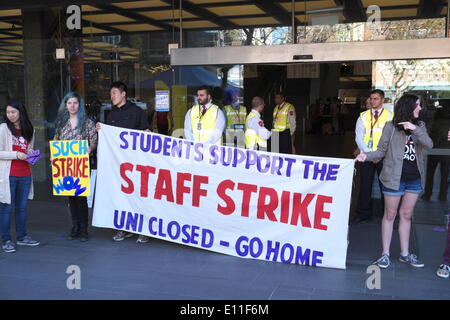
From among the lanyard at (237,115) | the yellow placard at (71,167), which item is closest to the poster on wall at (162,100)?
the lanyard at (237,115)

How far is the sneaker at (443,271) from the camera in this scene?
4.54 meters

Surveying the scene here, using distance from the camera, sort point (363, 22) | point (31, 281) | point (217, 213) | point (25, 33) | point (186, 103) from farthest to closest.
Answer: point (25, 33) < point (186, 103) < point (363, 22) < point (217, 213) < point (31, 281)

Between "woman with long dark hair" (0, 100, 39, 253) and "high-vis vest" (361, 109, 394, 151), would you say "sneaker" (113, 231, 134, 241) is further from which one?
"high-vis vest" (361, 109, 394, 151)

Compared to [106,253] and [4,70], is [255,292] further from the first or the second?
[4,70]

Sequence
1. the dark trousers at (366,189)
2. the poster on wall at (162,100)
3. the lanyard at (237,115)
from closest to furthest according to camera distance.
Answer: the dark trousers at (366,189) < the poster on wall at (162,100) < the lanyard at (237,115)

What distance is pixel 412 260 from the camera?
4883 millimetres

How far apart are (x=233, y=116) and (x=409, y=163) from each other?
14.6ft

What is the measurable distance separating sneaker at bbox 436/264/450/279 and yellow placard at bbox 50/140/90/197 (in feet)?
12.6

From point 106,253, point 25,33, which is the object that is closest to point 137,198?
point 106,253

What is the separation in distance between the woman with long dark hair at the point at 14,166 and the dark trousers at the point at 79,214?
1.70 ft

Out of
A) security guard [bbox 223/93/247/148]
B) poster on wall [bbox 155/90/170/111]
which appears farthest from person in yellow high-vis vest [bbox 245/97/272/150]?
poster on wall [bbox 155/90/170/111]

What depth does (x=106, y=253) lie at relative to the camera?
17.6ft

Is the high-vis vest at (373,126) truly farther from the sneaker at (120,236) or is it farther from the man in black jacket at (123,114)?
the sneaker at (120,236)
